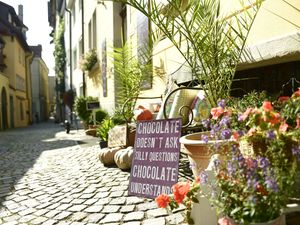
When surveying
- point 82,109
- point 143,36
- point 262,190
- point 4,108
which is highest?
point 143,36

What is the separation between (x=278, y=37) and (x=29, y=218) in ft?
9.92

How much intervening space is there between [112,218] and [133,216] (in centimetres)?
17

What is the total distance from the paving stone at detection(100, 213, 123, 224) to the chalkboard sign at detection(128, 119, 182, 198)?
0.41 m

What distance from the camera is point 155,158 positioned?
3.18 m

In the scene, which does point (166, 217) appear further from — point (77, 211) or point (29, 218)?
point (29, 218)

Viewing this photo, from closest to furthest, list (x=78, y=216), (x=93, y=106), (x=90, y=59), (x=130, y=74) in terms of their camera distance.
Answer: (x=78, y=216) → (x=130, y=74) → (x=93, y=106) → (x=90, y=59)

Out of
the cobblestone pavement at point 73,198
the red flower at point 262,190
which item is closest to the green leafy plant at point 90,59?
the cobblestone pavement at point 73,198

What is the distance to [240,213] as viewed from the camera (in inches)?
66.4

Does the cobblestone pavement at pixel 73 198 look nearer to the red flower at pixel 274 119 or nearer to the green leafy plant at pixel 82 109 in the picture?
the red flower at pixel 274 119

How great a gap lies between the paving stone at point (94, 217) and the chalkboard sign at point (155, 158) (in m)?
0.48

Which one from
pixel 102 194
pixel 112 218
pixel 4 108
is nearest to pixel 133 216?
pixel 112 218

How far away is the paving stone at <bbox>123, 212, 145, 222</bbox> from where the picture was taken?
2.71 meters

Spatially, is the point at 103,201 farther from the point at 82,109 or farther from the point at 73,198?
the point at 82,109

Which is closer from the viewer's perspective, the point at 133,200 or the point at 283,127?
the point at 283,127
